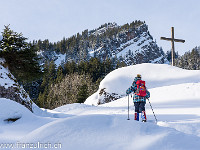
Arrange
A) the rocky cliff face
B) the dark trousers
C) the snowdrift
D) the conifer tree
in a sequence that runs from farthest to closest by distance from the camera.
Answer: the snowdrift
the conifer tree
the rocky cliff face
the dark trousers

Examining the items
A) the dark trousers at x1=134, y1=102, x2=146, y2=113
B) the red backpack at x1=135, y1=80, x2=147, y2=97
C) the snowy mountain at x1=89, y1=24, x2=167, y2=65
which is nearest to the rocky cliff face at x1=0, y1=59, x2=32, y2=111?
the dark trousers at x1=134, y1=102, x2=146, y2=113

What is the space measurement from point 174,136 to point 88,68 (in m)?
59.6

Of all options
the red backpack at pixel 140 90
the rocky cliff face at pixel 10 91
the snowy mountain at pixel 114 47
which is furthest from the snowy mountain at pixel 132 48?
the red backpack at pixel 140 90

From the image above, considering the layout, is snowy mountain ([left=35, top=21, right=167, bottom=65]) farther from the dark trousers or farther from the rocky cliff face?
the dark trousers

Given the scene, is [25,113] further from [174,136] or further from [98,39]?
[98,39]

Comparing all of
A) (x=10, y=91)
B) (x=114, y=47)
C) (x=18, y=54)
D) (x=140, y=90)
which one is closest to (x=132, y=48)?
(x=114, y=47)

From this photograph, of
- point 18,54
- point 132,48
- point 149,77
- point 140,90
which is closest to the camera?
point 140,90

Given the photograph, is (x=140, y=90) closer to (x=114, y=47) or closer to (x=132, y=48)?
(x=114, y=47)

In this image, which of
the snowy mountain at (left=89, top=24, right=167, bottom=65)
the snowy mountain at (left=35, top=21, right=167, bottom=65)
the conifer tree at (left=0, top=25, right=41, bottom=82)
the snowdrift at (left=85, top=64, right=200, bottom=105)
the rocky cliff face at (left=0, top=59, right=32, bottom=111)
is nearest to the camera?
the rocky cliff face at (left=0, top=59, right=32, bottom=111)

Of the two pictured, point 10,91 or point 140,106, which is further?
point 10,91

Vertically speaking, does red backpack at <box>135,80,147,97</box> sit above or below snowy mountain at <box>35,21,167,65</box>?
below

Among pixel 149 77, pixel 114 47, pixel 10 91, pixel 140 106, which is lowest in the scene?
pixel 140 106

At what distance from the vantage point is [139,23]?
477ft

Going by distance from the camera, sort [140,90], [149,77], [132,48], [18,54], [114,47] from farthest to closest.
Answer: [132,48]
[114,47]
[149,77]
[18,54]
[140,90]
